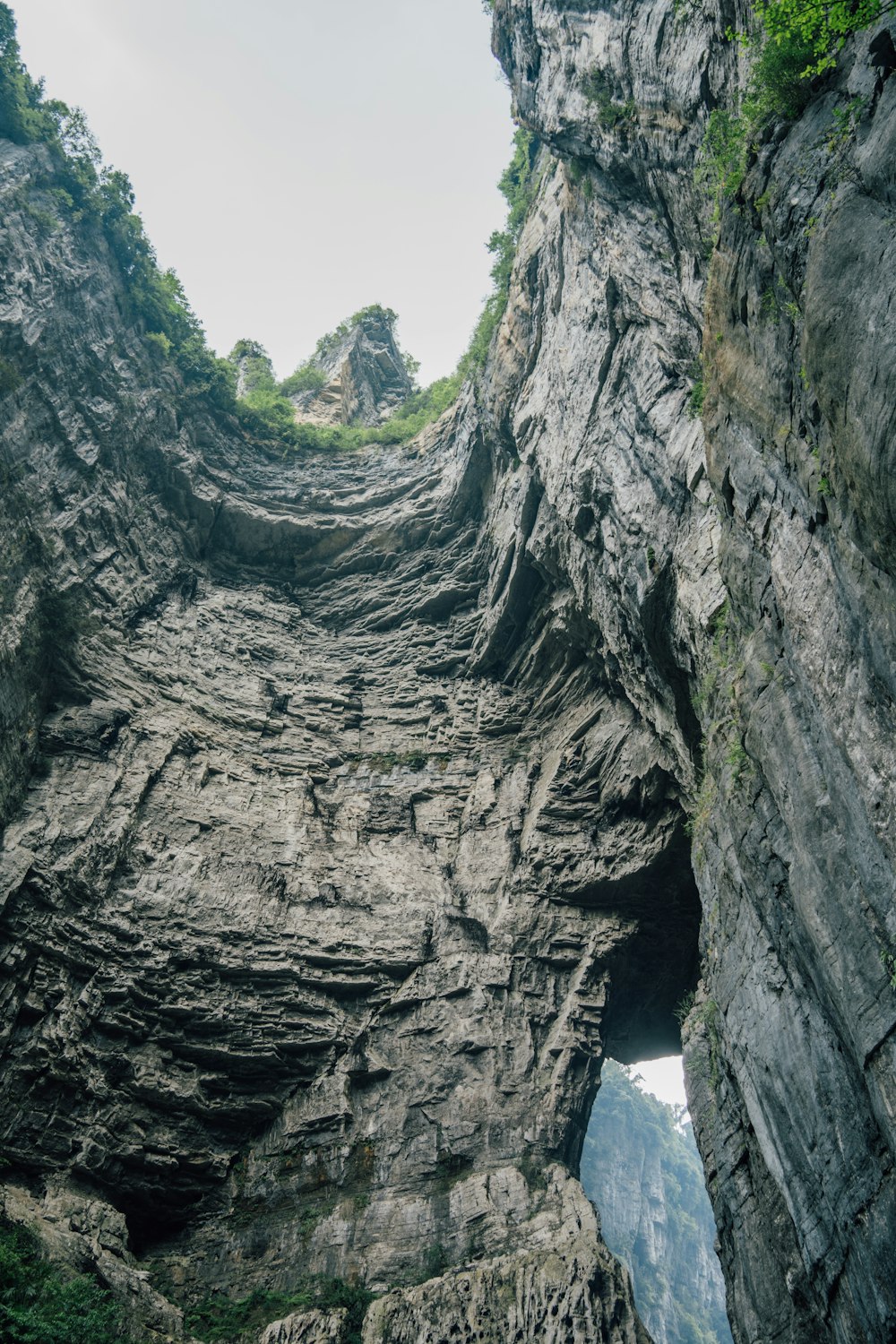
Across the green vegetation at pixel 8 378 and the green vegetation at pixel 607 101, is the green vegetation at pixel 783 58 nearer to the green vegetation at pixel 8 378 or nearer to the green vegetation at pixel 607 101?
the green vegetation at pixel 607 101

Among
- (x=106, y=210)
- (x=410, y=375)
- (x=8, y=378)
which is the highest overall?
(x=410, y=375)

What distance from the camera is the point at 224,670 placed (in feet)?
56.3

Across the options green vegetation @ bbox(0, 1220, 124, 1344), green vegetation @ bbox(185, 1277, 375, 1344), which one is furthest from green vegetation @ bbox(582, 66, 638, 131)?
green vegetation @ bbox(185, 1277, 375, 1344)

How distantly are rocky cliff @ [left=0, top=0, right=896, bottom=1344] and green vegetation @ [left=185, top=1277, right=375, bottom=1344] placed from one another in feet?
0.72

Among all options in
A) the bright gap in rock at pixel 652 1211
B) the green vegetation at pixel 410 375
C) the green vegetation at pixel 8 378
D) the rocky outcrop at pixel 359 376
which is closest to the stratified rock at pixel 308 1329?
the green vegetation at pixel 8 378

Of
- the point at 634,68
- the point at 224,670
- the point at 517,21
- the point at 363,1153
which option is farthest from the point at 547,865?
the point at 517,21

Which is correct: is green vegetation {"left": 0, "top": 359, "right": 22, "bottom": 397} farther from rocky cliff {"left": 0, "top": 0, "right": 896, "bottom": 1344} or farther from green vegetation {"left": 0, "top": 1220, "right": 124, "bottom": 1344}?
green vegetation {"left": 0, "top": 1220, "right": 124, "bottom": 1344}

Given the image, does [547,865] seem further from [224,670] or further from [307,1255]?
[224,670]

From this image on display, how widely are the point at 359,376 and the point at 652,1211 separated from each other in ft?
152

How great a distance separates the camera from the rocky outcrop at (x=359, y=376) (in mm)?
28547

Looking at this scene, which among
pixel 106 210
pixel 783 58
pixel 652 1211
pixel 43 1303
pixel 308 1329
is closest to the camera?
pixel 783 58

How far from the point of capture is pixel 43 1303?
344 inches

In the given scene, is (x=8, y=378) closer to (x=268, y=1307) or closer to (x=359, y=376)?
(x=268, y=1307)

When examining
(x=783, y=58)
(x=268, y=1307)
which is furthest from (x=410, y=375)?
(x=268, y=1307)
